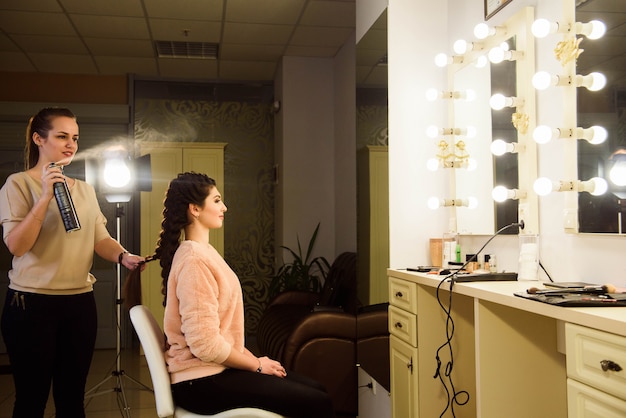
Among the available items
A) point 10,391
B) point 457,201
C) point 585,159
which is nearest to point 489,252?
point 457,201

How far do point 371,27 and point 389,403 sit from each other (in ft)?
6.03

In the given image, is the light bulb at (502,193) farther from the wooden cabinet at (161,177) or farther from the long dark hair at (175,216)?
the wooden cabinet at (161,177)

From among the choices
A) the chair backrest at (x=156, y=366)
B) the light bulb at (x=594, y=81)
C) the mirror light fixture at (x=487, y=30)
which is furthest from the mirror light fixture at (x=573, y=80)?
the chair backrest at (x=156, y=366)

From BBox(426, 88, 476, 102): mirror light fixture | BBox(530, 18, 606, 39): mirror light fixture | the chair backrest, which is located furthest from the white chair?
BBox(426, 88, 476, 102): mirror light fixture

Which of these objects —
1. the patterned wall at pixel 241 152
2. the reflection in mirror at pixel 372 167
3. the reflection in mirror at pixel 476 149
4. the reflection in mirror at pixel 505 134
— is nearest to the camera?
the reflection in mirror at pixel 505 134

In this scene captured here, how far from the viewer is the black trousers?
2.12m

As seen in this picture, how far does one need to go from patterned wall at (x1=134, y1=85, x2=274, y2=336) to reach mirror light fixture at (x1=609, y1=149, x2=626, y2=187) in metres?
4.08

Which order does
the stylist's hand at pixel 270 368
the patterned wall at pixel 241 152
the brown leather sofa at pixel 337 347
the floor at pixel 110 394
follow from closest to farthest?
1. the stylist's hand at pixel 270 368
2. the brown leather sofa at pixel 337 347
3. the floor at pixel 110 394
4. the patterned wall at pixel 241 152

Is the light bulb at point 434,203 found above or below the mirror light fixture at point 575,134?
below

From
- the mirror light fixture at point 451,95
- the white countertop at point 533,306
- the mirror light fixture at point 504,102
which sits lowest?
the white countertop at point 533,306

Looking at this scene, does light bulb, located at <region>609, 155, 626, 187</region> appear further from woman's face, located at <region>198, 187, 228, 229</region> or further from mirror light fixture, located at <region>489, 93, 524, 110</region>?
woman's face, located at <region>198, 187, 228, 229</region>

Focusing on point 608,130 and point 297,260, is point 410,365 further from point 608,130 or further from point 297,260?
point 297,260

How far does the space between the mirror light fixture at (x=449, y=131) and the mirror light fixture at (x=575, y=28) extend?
2.41 feet

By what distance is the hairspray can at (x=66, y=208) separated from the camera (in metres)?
2.21
